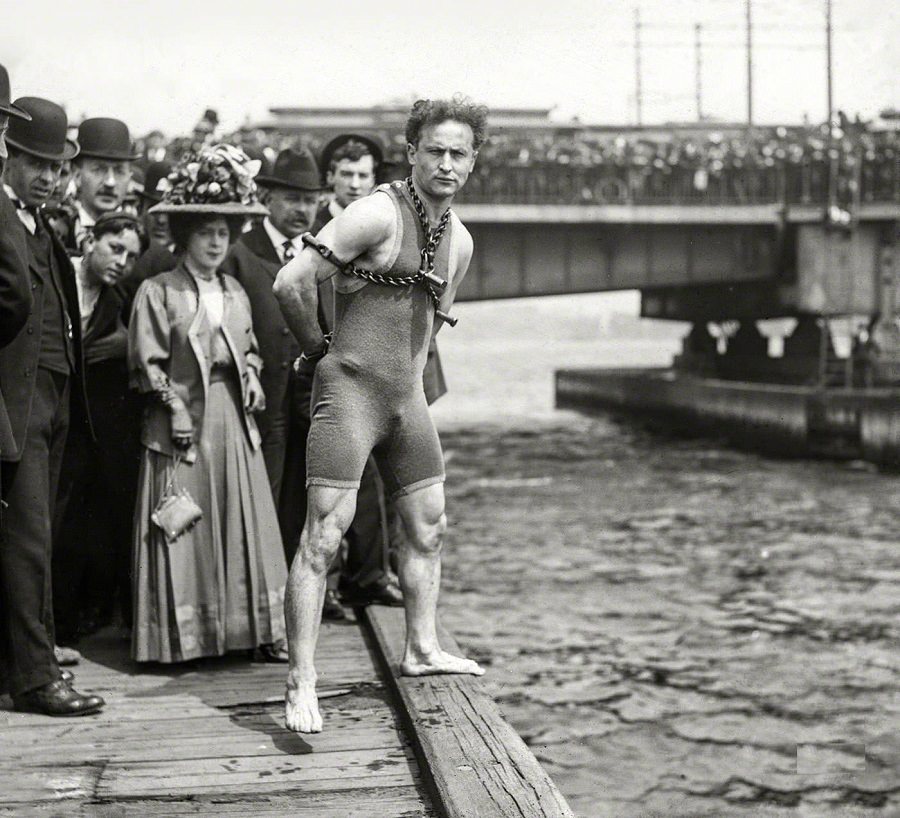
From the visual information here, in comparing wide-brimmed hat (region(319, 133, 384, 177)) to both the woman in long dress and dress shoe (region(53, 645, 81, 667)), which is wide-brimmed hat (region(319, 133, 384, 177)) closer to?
the woman in long dress

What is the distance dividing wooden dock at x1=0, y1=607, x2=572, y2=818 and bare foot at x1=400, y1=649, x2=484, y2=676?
4 cm

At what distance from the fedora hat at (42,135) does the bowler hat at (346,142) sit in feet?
6.43

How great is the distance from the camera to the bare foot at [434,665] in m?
5.26

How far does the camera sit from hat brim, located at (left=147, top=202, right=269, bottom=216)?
219 inches

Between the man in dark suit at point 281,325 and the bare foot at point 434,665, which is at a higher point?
the man in dark suit at point 281,325

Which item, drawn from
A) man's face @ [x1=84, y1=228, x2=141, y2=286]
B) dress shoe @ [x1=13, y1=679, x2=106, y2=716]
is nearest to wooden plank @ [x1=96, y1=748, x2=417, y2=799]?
dress shoe @ [x1=13, y1=679, x2=106, y2=716]

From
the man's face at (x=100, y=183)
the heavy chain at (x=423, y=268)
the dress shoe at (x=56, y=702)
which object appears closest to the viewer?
the heavy chain at (x=423, y=268)

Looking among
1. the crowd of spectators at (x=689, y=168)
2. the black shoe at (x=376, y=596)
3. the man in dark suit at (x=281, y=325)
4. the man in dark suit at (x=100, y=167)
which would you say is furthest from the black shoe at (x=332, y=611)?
the crowd of spectators at (x=689, y=168)

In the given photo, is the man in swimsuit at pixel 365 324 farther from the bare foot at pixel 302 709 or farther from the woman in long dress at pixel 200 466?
the woman in long dress at pixel 200 466

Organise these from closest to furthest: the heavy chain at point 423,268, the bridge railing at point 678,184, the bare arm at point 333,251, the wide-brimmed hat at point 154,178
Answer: the bare arm at point 333,251 < the heavy chain at point 423,268 < the wide-brimmed hat at point 154,178 < the bridge railing at point 678,184

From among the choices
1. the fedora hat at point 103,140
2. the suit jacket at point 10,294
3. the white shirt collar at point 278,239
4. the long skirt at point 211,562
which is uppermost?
the fedora hat at point 103,140

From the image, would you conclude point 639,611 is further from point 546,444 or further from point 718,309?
point 718,309

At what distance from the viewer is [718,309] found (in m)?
34.6

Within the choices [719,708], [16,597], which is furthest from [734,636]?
[16,597]
